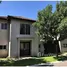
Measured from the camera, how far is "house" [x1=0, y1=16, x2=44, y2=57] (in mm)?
24781

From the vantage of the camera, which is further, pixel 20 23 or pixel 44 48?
pixel 44 48

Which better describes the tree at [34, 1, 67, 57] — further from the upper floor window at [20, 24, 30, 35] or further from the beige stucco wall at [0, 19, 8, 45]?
the beige stucco wall at [0, 19, 8, 45]

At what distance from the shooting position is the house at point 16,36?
24781mm

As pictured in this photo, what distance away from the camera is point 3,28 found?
25.8m

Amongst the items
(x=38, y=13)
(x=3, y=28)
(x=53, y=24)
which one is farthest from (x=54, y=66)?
(x=3, y=28)

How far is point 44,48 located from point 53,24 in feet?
30.9

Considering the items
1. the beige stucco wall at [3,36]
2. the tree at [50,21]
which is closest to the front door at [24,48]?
the beige stucco wall at [3,36]

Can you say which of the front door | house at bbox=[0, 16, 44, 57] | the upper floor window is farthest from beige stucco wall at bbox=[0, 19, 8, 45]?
the front door

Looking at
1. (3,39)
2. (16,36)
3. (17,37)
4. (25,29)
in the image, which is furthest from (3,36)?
(25,29)

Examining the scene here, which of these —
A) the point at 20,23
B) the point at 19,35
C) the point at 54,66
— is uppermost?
the point at 20,23

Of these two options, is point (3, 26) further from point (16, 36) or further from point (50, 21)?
point (50, 21)

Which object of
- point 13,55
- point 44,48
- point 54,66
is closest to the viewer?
point 54,66

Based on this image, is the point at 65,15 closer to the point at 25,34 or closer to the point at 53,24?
the point at 53,24

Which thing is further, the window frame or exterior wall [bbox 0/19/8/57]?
the window frame
